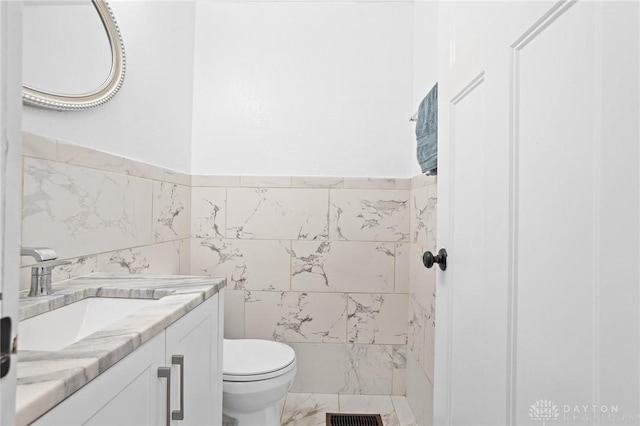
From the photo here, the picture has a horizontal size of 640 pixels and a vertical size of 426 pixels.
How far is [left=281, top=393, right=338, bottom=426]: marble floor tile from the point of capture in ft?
6.11

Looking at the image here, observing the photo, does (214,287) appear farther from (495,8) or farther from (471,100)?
(495,8)

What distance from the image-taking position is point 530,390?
0.62m

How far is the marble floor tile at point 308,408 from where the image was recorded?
1862 mm

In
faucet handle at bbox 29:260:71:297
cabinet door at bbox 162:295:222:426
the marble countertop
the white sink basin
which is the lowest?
cabinet door at bbox 162:295:222:426

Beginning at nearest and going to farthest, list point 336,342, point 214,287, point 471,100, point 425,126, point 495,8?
1. point 495,8
2. point 471,100
3. point 214,287
4. point 425,126
5. point 336,342

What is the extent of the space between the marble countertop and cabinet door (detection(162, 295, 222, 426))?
4 centimetres

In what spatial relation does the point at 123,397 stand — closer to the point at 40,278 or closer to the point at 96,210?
the point at 40,278

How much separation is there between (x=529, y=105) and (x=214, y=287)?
0.99 meters

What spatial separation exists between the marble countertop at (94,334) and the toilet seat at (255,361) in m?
0.50

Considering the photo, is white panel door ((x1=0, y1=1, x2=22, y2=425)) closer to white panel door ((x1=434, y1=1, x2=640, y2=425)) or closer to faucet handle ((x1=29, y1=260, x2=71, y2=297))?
white panel door ((x1=434, y1=1, x2=640, y2=425))

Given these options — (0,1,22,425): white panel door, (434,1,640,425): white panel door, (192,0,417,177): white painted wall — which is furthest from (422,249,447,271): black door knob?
(192,0,417,177): white painted wall

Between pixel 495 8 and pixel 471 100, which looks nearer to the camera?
pixel 495 8

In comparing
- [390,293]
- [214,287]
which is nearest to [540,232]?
[214,287]

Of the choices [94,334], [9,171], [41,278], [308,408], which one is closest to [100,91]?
[41,278]
